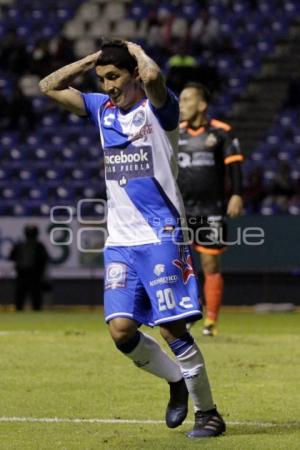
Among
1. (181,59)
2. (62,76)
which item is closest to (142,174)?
(62,76)

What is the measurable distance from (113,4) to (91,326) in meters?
13.6

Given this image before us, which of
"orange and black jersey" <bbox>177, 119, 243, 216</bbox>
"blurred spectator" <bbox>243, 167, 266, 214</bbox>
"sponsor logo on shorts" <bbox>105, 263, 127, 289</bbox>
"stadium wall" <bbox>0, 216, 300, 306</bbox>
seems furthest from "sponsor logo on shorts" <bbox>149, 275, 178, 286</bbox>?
"blurred spectator" <bbox>243, 167, 266, 214</bbox>

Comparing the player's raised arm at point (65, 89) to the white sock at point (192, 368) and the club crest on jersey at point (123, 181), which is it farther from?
the white sock at point (192, 368)

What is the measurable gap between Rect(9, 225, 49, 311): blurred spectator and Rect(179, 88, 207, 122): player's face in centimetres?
761

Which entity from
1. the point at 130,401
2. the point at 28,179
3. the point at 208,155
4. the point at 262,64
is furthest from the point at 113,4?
the point at 130,401

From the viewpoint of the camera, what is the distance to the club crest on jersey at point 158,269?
692 cm

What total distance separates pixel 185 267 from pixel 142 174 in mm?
569

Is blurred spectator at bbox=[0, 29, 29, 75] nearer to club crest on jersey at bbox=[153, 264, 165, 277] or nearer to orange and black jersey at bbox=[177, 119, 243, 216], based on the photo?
orange and black jersey at bbox=[177, 119, 243, 216]

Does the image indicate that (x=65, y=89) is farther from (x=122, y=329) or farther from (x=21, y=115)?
(x=21, y=115)

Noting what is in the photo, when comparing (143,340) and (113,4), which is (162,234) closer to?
(143,340)

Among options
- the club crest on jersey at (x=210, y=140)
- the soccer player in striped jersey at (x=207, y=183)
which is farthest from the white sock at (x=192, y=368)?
the club crest on jersey at (x=210, y=140)

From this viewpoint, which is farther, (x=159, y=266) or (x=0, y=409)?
(x=0, y=409)

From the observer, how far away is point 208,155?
41.7ft

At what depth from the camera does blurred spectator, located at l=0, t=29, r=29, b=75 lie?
1024 inches
